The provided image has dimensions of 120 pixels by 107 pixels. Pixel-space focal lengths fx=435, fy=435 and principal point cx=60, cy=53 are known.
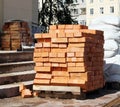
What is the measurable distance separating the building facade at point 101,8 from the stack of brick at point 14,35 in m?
72.5

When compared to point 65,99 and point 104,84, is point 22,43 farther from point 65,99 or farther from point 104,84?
point 65,99

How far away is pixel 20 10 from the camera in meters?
17.3

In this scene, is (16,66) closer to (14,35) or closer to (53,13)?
(14,35)

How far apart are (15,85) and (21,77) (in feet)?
2.30

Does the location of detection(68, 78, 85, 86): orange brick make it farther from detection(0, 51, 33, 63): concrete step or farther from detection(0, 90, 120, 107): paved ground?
detection(0, 51, 33, 63): concrete step

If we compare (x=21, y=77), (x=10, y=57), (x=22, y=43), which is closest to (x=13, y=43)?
(x=22, y=43)

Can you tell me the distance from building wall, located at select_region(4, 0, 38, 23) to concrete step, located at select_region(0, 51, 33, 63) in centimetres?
363

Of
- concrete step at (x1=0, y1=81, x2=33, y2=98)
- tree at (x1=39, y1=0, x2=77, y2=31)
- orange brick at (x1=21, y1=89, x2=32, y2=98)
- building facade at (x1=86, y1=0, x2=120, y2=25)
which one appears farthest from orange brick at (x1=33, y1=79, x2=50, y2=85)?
building facade at (x1=86, y1=0, x2=120, y2=25)

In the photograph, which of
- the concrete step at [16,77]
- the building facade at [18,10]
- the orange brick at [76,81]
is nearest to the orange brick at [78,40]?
the orange brick at [76,81]

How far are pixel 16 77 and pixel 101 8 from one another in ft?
262

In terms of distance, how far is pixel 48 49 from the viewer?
10320 millimetres

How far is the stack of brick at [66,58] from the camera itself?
999 cm

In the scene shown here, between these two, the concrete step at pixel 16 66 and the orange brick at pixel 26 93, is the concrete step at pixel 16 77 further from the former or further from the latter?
the orange brick at pixel 26 93

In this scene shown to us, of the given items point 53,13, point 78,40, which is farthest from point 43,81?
point 53,13
